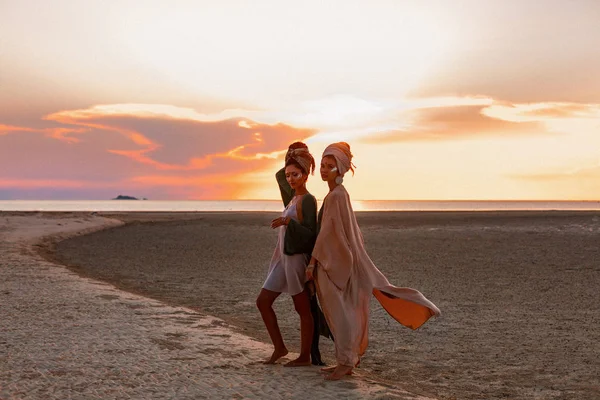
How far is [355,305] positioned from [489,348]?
2.97 metres

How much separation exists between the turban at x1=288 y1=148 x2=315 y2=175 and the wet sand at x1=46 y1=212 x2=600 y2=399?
2.34 metres

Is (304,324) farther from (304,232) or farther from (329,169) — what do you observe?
(329,169)

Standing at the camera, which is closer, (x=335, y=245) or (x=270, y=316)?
(x=335, y=245)

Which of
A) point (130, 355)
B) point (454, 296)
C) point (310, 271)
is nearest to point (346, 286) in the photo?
point (310, 271)

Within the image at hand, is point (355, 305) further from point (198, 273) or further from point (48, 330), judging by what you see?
point (198, 273)

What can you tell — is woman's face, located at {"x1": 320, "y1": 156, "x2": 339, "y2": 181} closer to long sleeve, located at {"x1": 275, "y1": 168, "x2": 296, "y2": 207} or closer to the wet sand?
long sleeve, located at {"x1": 275, "y1": 168, "x2": 296, "y2": 207}

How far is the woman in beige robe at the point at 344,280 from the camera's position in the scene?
20.0ft

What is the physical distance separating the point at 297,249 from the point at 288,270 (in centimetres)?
24

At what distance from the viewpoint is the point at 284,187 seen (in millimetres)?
6711

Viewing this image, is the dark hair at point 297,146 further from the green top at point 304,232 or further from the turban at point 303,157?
the green top at point 304,232

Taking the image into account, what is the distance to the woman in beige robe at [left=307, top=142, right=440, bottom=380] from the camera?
6082 millimetres

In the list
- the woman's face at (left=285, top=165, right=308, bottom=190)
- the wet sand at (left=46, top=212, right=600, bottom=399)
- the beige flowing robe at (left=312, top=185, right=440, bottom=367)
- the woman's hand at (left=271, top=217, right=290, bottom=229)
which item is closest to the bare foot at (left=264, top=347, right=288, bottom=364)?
the beige flowing robe at (left=312, top=185, right=440, bottom=367)

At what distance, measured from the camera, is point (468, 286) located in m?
13.7

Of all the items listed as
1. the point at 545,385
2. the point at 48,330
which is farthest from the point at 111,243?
the point at 545,385
